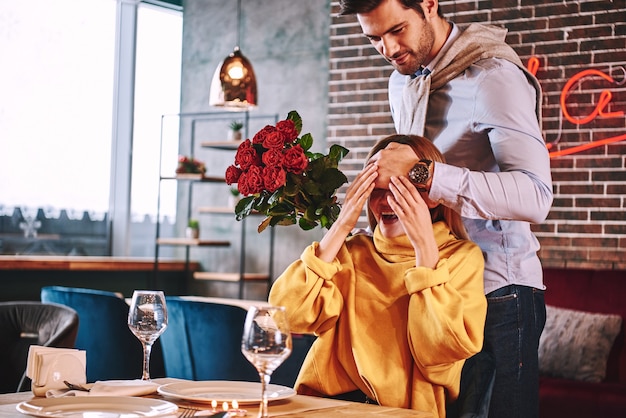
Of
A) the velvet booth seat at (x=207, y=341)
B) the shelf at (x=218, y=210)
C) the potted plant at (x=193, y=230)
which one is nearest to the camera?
the velvet booth seat at (x=207, y=341)

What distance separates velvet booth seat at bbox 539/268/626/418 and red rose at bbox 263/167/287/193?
9.29 ft

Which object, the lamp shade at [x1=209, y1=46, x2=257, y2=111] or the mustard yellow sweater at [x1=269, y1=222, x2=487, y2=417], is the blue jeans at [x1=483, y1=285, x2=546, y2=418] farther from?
the lamp shade at [x1=209, y1=46, x2=257, y2=111]

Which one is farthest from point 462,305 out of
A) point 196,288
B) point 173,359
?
point 196,288

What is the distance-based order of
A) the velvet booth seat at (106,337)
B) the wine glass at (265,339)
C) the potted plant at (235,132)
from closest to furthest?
the wine glass at (265,339)
the velvet booth seat at (106,337)
the potted plant at (235,132)

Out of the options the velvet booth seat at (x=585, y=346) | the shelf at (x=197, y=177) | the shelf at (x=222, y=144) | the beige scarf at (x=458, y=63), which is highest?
the shelf at (x=222, y=144)

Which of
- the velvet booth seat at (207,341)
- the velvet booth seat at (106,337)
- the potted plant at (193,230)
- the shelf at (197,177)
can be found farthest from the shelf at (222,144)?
the velvet booth seat at (207,341)

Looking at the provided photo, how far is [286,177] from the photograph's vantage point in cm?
199

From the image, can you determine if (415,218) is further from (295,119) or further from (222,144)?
(222,144)

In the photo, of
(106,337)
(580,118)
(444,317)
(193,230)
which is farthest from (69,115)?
(444,317)

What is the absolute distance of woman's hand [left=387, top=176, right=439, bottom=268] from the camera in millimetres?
1946

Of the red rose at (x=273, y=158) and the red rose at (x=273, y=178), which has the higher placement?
the red rose at (x=273, y=158)

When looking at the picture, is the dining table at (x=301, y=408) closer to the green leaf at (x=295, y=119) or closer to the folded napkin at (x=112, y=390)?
the folded napkin at (x=112, y=390)

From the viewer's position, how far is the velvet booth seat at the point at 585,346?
4.25 m

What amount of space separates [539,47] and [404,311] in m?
3.68
